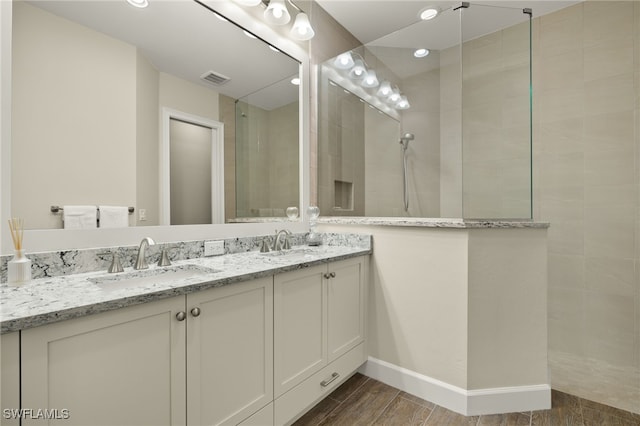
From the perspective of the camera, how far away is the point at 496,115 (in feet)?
6.52

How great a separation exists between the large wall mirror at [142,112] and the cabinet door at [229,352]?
614 millimetres

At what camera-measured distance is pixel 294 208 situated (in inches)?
87.2

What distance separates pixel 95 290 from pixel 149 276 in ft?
1.07

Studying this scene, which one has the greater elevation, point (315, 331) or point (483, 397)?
point (315, 331)

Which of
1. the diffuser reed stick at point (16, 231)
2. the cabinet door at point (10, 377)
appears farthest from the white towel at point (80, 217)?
the cabinet door at point (10, 377)

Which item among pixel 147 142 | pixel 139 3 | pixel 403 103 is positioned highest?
pixel 139 3

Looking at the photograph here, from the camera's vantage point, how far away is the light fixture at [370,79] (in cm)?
239

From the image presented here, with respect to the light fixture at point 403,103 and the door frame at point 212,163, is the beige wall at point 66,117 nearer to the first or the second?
the door frame at point 212,163

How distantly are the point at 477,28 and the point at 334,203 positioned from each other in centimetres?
160

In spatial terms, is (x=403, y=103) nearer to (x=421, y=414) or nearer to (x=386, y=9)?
(x=386, y=9)

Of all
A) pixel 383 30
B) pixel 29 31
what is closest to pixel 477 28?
pixel 383 30

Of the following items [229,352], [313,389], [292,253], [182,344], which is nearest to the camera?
[182,344]

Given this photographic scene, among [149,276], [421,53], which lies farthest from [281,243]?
[421,53]

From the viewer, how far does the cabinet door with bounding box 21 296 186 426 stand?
723 mm
